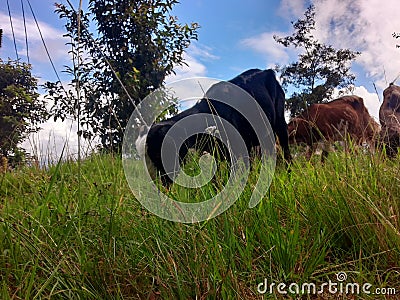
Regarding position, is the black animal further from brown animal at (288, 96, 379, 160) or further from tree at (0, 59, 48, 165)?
tree at (0, 59, 48, 165)

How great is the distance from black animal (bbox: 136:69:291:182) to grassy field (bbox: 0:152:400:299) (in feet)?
1.75

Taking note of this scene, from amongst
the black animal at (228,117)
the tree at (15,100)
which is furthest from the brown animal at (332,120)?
the tree at (15,100)

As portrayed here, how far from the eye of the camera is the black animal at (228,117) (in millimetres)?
2707

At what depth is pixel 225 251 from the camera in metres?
1.35

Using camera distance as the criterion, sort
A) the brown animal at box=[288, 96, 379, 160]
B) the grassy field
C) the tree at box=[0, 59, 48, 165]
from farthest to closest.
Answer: the brown animal at box=[288, 96, 379, 160] → the tree at box=[0, 59, 48, 165] → the grassy field

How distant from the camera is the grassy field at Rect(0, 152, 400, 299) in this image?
122 cm

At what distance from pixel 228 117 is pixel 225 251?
2298 mm

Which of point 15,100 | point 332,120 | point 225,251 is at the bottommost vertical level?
point 225,251

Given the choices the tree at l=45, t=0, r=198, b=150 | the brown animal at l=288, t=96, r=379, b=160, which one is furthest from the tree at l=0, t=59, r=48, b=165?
the brown animal at l=288, t=96, r=379, b=160

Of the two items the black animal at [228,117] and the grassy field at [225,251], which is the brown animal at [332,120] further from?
the grassy field at [225,251]

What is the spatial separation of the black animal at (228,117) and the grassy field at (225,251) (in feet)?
1.75

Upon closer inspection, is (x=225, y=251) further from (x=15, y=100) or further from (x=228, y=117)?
(x=15, y=100)

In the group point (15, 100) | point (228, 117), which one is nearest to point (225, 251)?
point (228, 117)

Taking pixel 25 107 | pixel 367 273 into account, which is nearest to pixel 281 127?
pixel 25 107
